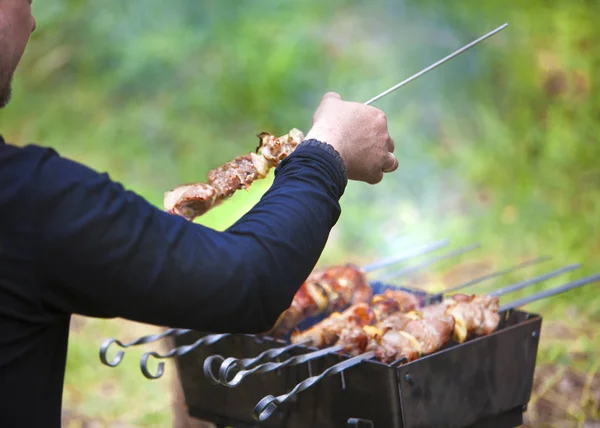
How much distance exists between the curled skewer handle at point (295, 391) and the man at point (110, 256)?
20.3 inches

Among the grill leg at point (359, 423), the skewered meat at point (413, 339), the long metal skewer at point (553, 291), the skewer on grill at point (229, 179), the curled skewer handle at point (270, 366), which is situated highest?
the skewer on grill at point (229, 179)

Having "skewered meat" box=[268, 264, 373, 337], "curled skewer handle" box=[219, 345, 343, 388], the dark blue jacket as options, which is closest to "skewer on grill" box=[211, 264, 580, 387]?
"curled skewer handle" box=[219, 345, 343, 388]

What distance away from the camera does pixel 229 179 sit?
104 inches

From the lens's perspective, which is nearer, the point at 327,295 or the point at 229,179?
the point at 229,179

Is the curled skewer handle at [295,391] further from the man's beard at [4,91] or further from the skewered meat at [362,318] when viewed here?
the man's beard at [4,91]

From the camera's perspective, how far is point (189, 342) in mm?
3002

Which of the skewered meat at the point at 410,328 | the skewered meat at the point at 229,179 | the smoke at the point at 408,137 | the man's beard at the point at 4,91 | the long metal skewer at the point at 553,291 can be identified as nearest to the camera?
the man's beard at the point at 4,91

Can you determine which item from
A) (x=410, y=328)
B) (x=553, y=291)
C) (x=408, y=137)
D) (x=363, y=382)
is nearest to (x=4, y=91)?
(x=363, y=382)

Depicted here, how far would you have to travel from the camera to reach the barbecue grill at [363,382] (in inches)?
95.7

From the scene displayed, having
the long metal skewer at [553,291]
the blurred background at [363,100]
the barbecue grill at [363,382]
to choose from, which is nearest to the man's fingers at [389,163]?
the barbecue grill at [363,382]

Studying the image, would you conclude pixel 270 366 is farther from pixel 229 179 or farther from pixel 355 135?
pixel 355 135

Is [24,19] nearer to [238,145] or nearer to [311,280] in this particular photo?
[311,280]

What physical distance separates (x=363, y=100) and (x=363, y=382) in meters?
3.90

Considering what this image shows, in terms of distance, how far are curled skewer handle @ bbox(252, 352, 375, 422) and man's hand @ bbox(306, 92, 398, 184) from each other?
625 mm
